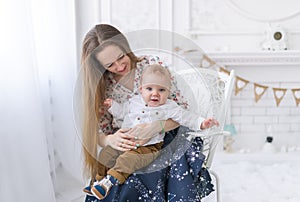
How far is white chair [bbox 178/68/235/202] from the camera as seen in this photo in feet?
6.02

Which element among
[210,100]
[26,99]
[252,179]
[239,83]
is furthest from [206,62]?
[26,99]

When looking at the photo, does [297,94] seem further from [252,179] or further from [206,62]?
[252,179]

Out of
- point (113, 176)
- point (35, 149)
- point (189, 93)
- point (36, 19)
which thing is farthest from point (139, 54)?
point (36, 19)

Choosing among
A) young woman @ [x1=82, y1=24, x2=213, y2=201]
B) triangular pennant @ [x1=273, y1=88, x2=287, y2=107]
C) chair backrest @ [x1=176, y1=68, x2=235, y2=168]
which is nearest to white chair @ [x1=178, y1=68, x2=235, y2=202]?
chair backrest @ [x1=176, y1=68, x2=235, y2=168]

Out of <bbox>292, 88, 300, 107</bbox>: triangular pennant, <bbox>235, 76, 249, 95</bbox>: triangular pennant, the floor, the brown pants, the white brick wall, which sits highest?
the brown pants

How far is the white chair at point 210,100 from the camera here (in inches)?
72.2

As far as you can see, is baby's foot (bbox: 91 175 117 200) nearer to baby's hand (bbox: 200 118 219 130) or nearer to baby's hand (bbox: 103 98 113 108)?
baby's hand (bbox: 103 98 113 108)

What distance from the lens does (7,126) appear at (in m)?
1.90

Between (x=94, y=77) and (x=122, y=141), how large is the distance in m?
0.26

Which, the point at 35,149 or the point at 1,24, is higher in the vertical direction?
the point at 1,24

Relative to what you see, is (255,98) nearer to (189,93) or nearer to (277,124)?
(277,124)

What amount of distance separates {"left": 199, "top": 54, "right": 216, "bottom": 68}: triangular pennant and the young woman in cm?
179

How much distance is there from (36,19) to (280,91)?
2029mm

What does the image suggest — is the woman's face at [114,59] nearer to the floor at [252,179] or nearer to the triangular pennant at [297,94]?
the floor at [252,179]
